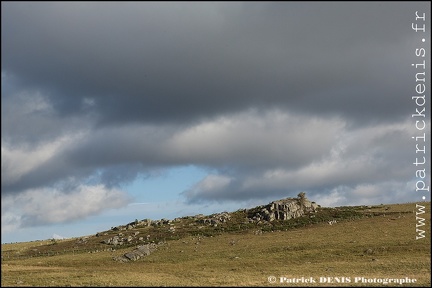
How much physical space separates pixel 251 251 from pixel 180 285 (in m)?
32.8

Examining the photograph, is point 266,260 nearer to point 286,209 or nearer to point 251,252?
point 251,252

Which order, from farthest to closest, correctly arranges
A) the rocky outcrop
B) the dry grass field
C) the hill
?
the rocky outcrop < the hill < the dry grass field

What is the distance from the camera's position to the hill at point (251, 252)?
4491 centimetres

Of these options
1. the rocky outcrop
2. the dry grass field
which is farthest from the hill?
the rocky outcrop

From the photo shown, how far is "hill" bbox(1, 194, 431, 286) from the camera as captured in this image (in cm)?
4491

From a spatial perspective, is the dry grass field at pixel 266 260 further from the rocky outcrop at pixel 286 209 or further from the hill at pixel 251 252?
the rocky outcrop at pixel 286 209

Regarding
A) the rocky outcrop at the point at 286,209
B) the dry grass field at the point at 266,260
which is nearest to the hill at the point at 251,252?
the dry grass field at the point at 266,260

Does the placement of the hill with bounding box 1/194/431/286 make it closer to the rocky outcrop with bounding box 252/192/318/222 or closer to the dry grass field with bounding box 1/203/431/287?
the dry grass field with bounding box 1/203/431/287

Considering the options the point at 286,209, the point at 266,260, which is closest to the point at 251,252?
the point at 266,260

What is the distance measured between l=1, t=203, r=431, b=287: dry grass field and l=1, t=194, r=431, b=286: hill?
11 centimetres

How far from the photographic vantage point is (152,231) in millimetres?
106438

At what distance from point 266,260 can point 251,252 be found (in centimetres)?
880

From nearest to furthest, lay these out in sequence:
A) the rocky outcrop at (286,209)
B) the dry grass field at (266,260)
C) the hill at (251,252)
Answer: the dry grass field at (266,260) < the hill at (251,252) < the rocky outcrop at (286,209)

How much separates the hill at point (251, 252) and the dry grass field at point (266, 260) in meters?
0.11
